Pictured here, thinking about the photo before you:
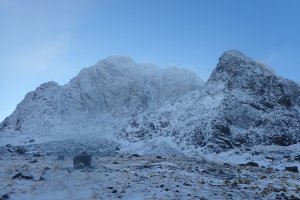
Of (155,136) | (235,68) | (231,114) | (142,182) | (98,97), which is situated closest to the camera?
(142,182)

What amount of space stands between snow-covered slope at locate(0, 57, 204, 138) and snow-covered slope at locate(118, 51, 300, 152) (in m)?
14.4

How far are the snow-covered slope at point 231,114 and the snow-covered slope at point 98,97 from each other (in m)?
14.4

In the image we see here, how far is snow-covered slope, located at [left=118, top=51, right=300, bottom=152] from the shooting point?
162ft

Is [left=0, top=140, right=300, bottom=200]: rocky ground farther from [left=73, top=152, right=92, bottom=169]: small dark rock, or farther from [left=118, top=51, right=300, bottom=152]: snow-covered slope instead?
[left=118, top=51, right=300, bottom=152]: snow-covered slope

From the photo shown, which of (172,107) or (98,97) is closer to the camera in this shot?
(172,107)

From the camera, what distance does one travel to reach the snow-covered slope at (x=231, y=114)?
49.2 m

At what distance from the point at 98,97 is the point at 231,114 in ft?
132

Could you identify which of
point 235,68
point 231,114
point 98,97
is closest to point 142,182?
point 231,114

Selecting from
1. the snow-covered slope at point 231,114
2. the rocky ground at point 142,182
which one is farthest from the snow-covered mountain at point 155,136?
the snow-covered slope at point 231,114

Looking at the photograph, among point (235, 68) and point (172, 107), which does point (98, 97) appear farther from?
point (235, 68)

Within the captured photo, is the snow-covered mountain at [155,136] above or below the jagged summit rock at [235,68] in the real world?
below

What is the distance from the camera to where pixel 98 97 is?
85375 mm

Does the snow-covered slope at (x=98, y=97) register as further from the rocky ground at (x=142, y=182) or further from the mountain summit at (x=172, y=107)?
the rocky ground at (x=142, y=182)

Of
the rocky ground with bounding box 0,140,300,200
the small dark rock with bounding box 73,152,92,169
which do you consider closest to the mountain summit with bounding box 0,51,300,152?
the rocky ground with bounding box 0,140,300,200
